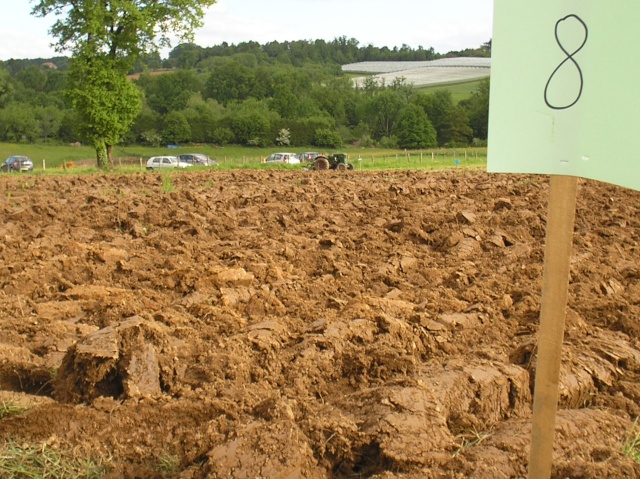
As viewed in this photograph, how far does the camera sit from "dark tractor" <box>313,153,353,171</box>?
104 feet

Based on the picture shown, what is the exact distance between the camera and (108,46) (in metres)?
33.9

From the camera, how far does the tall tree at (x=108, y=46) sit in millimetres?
32875

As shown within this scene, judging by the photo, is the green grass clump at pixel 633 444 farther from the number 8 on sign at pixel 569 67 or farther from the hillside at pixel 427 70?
the hillside at pixel 427 70

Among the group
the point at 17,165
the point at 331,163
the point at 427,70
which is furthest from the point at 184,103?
the point at 331,163

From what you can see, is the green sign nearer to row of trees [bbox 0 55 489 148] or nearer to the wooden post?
the wooden post

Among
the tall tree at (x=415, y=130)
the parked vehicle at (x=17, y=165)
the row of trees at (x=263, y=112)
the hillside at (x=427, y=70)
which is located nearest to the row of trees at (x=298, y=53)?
the hillside at (x=427, y=70)

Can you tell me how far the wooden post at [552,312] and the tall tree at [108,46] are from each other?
32664 millimetres

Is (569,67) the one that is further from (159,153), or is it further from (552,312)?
(159,153)

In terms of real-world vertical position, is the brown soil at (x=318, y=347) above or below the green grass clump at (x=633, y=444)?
above

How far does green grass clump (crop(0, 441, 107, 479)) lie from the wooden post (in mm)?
1958

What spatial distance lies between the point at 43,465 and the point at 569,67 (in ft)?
9.51

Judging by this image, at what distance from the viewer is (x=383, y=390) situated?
3.82m

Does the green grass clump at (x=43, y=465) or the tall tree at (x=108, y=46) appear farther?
the tall tree at (x=108, y=46)

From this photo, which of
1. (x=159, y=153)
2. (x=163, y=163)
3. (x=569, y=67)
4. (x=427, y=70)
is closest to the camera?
(x=569, y=67)
